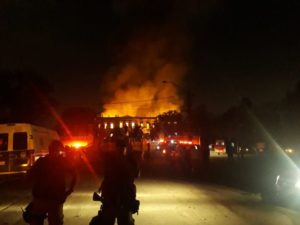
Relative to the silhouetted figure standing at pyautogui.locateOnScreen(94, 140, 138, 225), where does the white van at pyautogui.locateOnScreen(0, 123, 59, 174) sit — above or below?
above

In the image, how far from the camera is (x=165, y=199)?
50.2 ft

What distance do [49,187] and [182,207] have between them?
7095 millimetres

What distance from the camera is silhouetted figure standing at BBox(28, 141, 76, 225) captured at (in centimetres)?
672

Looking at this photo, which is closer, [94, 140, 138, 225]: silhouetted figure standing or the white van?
[94, 140, 138, 225]: silhouetted figure standing

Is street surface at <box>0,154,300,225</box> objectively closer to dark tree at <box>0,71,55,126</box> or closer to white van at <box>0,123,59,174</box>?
white van at <box>0,123,59,174</box>

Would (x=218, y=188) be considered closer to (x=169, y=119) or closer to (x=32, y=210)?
(x=32, y=210)

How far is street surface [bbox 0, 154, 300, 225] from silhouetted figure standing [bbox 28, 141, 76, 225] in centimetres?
397

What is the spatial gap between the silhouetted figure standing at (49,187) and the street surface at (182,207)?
3.97m

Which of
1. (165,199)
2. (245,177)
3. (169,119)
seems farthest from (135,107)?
(165,199)

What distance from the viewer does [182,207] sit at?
13.4 metres

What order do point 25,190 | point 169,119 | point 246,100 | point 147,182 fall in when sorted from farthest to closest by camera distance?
point 169,119 < point 246,100 < point 147,182 < point 25,190

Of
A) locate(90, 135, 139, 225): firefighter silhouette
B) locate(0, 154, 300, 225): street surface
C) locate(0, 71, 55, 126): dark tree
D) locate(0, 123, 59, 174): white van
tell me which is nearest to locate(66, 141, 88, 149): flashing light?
locate(0, 71, 55, 126): dark tree

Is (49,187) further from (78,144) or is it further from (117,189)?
(78,144)

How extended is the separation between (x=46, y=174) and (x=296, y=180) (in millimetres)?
9150
